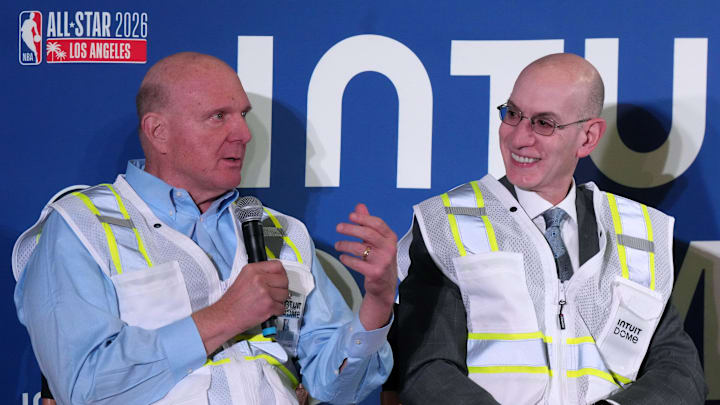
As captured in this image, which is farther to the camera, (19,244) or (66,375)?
(19,244)

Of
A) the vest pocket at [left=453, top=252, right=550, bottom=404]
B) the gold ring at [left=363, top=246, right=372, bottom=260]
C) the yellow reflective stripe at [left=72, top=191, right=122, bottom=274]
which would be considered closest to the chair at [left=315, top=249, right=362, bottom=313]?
the vest pocket at [left=453, top=252, right=550, bottom=404]

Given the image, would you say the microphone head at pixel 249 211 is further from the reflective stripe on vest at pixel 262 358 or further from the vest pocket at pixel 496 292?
the vest pocket at pixel 496 292

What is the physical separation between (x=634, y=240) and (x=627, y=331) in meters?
0.32

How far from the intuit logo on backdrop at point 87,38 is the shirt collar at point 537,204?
1.60 metres

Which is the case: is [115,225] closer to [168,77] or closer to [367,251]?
[168,77]

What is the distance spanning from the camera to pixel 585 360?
2.74 meters

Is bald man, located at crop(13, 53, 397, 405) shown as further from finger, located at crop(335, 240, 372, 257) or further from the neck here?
the neck

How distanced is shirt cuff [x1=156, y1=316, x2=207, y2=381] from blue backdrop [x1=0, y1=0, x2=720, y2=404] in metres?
1.14

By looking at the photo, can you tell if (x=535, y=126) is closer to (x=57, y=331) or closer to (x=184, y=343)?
(x=184, y=343)

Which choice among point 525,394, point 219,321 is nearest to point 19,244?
point 219,321

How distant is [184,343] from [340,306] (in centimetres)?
66

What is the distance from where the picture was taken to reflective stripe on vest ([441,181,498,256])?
2.79 m

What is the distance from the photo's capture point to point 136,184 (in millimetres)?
2746

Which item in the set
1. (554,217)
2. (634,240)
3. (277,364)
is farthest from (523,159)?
(277,364)
